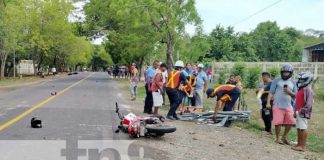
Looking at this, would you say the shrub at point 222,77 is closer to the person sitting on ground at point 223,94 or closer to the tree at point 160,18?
the tree at point 160,18

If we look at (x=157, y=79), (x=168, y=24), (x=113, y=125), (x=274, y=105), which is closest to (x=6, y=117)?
(x=113, y=125)

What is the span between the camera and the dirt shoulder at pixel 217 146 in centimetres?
966

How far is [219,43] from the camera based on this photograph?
56.2 metres

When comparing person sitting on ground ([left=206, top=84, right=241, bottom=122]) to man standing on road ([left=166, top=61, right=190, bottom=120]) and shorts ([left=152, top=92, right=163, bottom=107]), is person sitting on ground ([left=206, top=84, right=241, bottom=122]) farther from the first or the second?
shorts ([left=152, top=92, right=163, bottom=107])

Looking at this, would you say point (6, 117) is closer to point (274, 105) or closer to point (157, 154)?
point (157, 154)

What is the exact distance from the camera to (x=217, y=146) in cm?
1076

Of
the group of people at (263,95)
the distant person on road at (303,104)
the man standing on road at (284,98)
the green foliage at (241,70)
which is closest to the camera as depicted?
the distant person on road at (303,104)

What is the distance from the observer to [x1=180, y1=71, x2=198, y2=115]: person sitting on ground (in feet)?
54.4

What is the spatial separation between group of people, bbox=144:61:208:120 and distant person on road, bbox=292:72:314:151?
421 cm

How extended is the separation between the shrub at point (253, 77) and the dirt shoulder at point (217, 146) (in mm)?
22355

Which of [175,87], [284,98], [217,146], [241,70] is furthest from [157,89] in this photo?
[241,70]

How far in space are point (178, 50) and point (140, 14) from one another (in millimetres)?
3088

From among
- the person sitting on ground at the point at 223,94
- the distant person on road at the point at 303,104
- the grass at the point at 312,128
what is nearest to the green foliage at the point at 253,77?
the grass at the point at 312,128

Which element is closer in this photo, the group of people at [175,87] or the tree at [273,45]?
the group of people at [175,87]
